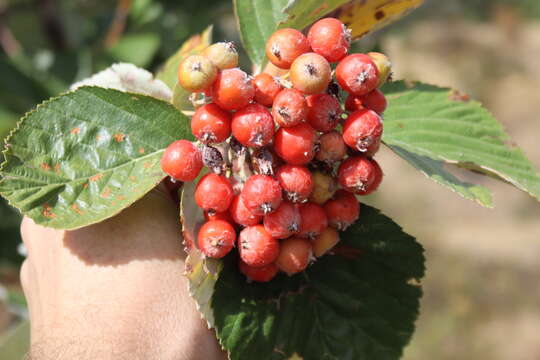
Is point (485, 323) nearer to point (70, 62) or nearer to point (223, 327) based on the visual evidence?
point (70, 62)

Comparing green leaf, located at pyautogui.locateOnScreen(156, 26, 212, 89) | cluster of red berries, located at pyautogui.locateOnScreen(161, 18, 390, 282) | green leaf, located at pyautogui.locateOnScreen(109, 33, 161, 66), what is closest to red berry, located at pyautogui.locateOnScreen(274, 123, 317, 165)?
cluster of red berries, located at pyautogui.locateOnScreen(161, 18, 390, 282)

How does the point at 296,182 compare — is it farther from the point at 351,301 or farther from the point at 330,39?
the point at 351,301

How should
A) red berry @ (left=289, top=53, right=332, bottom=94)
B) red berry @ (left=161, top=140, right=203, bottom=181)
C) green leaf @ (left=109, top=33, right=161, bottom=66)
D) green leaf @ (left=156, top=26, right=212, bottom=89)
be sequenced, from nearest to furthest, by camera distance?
red berry @ (left=289, top=53, right=332, bottom=94) → red berry @ (left=161, top=140, right=203, bottom=181) → green leaf @ (left=156, top=26, right=212, bottom=89) → green leaf @ (left=109, top=33, right=161, bottom=66)

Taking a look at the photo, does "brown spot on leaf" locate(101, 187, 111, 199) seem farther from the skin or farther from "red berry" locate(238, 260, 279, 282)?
"red berry" locate(238, 260, 279, 282)

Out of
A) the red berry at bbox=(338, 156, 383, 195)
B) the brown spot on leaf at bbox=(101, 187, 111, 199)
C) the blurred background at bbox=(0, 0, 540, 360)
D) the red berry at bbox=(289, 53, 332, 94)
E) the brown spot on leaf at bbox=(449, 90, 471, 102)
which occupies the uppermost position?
the red berry at bbox=(289, 53, 332, 94)

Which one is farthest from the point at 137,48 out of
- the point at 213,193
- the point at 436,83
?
the point at 436,83

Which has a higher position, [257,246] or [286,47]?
[286,47]

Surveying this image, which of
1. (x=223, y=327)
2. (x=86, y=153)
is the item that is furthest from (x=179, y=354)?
(x=86, y=153)
